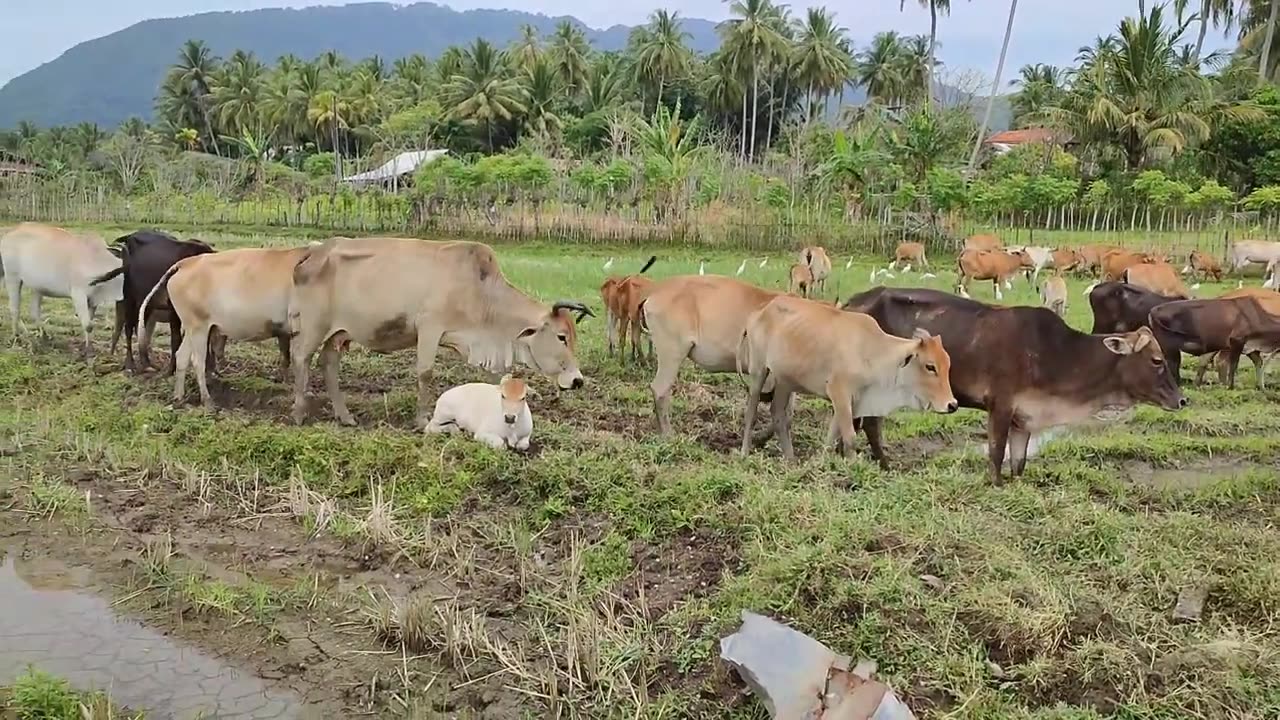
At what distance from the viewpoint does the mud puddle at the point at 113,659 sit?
16.4 ft

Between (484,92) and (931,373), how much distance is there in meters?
54.2

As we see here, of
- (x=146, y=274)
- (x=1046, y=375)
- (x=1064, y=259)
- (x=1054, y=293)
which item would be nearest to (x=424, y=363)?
(x=146, y=274)

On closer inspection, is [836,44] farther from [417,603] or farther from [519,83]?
[417,603]

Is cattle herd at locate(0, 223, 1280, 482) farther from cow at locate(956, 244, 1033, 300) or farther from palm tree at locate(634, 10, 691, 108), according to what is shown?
palm tree at locate(634, 10, 691, 108)

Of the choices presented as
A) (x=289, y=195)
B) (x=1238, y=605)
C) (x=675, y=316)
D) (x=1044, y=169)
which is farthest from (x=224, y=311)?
(x=1044, y=169)

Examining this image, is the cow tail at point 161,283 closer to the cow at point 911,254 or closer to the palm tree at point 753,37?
the cow at point 911,254

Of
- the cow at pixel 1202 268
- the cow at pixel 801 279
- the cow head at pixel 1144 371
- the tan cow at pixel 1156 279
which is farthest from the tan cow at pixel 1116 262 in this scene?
the cow head at pixel 1144 371

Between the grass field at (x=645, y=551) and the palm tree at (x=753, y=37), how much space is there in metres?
51.8

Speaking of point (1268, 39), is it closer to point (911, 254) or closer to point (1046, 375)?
point (911, 254)

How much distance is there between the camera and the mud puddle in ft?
16.4

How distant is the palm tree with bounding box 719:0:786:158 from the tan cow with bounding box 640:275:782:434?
50791 mm

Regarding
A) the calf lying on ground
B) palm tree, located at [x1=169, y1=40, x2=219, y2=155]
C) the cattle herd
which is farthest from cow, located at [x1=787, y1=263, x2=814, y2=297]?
palm tree, located at [x1=169, y1=40, x2=219, y2=155]

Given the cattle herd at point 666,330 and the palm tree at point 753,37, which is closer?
the cattle herd at point 666,330

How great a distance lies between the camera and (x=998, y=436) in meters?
8.12
